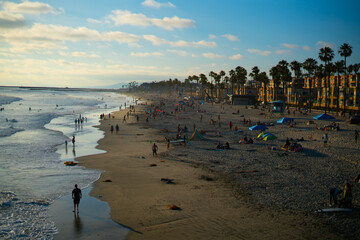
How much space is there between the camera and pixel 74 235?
10.9 meters

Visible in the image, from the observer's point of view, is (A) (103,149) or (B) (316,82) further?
(B) (316,82)

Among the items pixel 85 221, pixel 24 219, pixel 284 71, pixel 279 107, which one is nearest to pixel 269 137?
pixel 85 221

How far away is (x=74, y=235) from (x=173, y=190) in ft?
20.5

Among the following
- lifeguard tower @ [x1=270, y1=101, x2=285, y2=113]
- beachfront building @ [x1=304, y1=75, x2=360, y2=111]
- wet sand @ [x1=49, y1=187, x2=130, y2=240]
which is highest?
beachfront building @ [x1=304, y1=75, x2=360, y2=111]

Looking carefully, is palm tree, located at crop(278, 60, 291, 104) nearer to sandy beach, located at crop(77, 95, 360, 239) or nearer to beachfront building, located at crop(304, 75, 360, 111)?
beachfront building, located at crop(304, 75, 360, 111)

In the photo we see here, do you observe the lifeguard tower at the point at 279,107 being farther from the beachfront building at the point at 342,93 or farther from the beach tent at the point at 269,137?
the beach tent at the point at 269,137

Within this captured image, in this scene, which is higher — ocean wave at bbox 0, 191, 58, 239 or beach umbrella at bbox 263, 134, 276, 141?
beach umbrella at bbox 263, 134, 276, 141

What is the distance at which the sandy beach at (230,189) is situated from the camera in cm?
1091

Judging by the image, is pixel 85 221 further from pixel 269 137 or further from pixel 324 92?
pixel 324 92

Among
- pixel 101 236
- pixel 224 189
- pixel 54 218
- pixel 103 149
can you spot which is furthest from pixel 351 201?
pixel 103 149

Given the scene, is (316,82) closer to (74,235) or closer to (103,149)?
(103,149)

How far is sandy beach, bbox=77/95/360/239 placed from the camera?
10.9 meters

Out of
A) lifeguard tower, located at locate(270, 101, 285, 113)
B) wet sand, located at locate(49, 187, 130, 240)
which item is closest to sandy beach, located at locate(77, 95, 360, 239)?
wet sand, located at locate(49, 187, 130, 240)

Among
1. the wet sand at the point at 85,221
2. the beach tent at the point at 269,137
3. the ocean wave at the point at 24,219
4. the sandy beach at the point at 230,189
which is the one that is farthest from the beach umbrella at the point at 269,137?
the ocean wave at the point at 24,219
